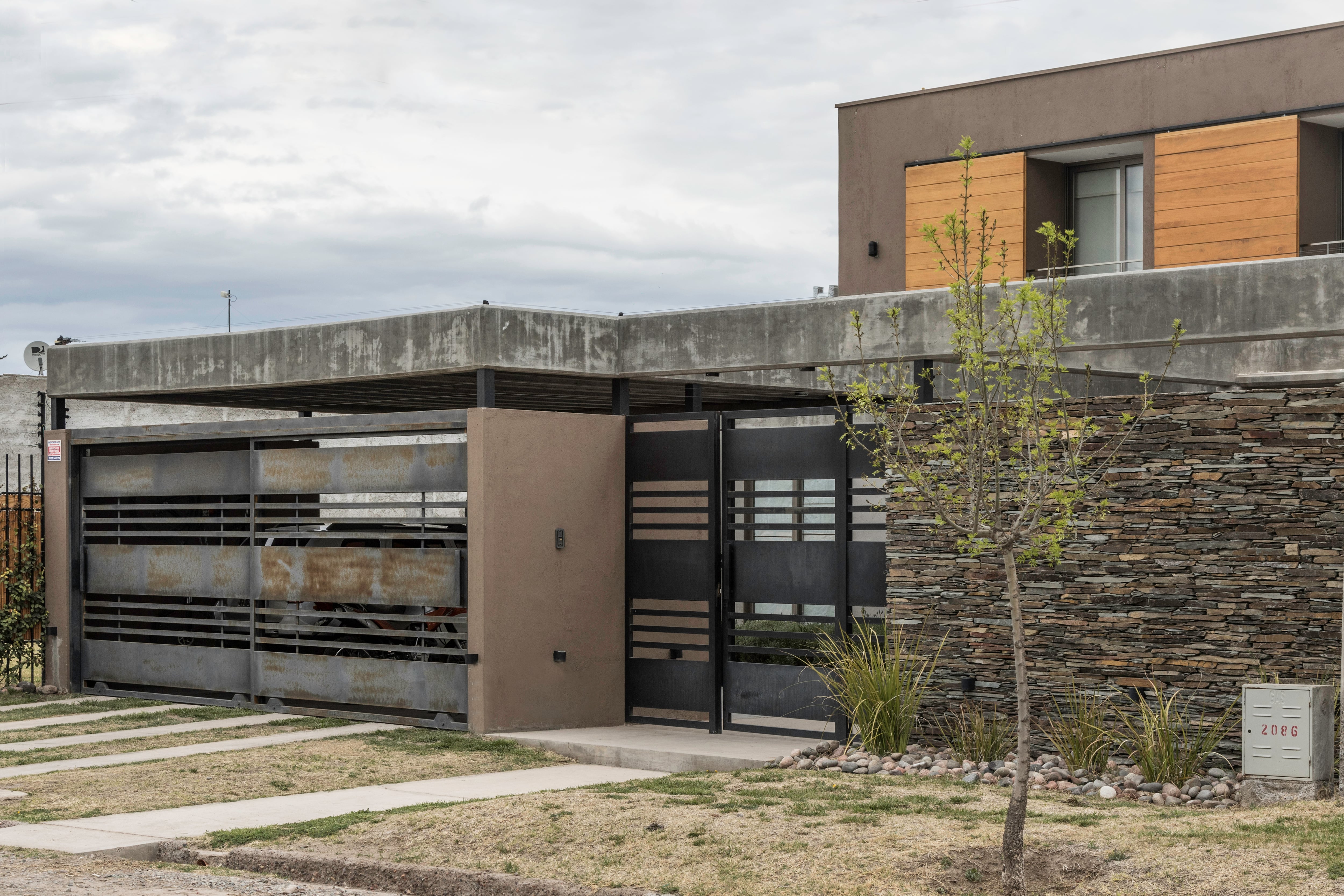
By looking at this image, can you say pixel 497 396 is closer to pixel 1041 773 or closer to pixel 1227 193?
pixel 1041 773

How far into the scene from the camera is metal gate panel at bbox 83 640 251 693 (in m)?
15.2

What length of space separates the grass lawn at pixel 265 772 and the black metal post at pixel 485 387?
2.98 meters

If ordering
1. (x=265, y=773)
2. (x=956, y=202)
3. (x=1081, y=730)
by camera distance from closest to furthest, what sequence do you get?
1. (x=1081, y=730)
2. (x=265, y=773)
3. (x=956, y=202)

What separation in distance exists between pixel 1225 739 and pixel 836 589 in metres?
3.41

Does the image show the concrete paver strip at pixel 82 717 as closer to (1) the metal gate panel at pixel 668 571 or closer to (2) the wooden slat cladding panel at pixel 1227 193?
(1) the metal gate panel at pixel 668 571

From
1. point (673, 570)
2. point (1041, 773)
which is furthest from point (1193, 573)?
point (673, 570)

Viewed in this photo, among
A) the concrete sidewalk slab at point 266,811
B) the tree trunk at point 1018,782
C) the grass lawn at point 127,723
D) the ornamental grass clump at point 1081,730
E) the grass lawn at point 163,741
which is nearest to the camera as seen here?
the tree trunk at point 1018,782

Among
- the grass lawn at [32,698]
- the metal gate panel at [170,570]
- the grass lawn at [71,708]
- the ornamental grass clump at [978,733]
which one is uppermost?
the metal gate panel at [170,570]

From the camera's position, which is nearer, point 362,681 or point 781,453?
point 781,453

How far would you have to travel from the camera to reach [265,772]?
437 inches

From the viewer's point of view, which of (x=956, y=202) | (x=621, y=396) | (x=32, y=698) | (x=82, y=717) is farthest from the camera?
(x=956, y=202)

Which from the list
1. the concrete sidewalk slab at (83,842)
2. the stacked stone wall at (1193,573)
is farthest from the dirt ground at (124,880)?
the stacked stone wall at (1193,573)

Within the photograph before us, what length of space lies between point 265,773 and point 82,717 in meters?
4.43

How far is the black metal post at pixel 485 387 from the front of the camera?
13211 millimetres
